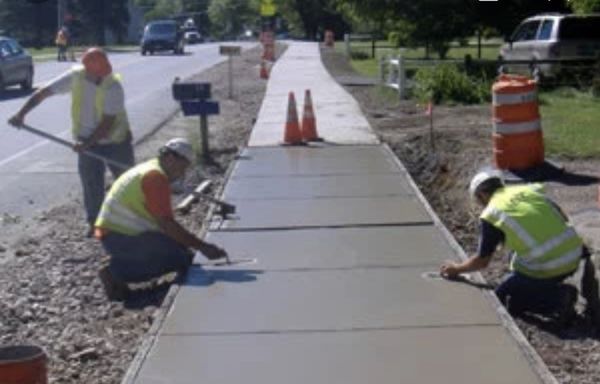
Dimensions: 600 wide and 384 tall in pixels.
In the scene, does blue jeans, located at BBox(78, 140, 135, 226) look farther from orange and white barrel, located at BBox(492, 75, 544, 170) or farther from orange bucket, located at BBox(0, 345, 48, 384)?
orange bucket, located at BBox(0, 345, 48, 384)

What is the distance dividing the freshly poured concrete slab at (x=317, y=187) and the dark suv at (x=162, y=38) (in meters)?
51.0

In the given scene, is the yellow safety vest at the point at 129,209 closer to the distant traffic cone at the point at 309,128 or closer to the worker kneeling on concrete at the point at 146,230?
the worker kneeling on concrete at the point at 146,230

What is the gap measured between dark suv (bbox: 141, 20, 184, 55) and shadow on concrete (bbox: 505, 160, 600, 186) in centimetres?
5158

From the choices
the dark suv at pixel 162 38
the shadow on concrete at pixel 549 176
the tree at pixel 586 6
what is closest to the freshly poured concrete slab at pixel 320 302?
the shadow on concrete at pixel 549 176

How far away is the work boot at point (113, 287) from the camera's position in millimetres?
8398

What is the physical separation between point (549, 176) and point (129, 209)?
6182 millimetres

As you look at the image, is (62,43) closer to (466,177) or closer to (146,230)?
(466,177)

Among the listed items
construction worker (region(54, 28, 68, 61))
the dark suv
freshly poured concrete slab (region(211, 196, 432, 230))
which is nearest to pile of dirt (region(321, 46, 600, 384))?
freshly poured concrete slab (region(211, 196, 432, 230))

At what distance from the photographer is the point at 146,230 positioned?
8.48 metres

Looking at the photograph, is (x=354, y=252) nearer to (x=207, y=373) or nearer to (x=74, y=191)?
(x=207, y=373)

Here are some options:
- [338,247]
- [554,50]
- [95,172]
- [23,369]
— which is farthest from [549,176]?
[554,50]

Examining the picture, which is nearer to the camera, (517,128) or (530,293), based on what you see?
(530,293)

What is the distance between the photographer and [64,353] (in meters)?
6.99

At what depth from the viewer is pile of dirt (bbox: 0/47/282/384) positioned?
684cm
